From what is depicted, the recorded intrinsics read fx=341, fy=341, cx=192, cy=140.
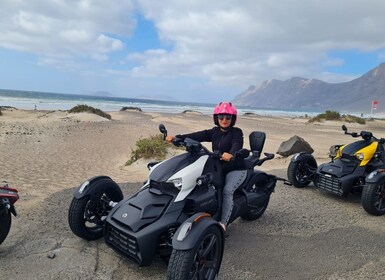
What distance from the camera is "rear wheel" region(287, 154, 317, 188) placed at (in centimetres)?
795

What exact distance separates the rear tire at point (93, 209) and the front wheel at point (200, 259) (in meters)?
1.53

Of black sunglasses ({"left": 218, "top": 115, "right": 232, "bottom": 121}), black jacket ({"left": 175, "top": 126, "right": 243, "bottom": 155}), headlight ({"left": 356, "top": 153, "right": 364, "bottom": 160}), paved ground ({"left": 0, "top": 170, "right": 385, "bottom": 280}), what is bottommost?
paved ground ({"left": 0, "top": 170, "right": 385, "bottom": 280})

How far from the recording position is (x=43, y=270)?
147 inches

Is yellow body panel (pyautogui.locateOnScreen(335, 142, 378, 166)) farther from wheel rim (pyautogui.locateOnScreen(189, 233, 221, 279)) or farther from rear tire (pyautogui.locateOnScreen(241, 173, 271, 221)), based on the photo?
wheel rim (pyautogui.locateOnScreen(189, 233, 221, 279))

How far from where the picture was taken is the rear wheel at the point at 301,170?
7949 millimetres

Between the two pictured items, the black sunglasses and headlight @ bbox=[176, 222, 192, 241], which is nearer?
headlight @ bbox=[176, 222, 192, 241]

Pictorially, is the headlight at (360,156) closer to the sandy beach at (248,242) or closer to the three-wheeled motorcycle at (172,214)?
the sandy beach at (248,242)

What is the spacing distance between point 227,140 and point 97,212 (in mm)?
2098

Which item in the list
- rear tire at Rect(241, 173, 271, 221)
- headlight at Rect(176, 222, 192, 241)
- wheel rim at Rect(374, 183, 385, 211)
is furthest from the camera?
wheel rim at Rect(374, 183, 385, 211)

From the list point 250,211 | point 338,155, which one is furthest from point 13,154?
point 338,155

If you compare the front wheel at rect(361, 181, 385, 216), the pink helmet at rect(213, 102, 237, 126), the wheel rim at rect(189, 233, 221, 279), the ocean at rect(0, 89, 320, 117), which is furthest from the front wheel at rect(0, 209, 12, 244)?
the ocean at rect(0, 89, 320, 117)

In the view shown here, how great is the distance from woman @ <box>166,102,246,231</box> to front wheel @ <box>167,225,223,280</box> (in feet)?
3.10

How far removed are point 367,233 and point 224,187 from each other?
2596 mm

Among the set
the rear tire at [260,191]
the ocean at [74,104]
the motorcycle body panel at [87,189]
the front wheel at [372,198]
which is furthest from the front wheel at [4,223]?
the ocean at [74,104]
